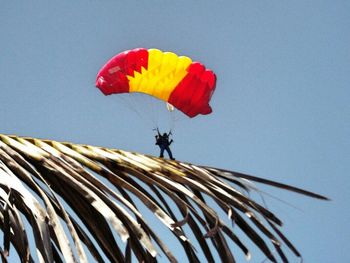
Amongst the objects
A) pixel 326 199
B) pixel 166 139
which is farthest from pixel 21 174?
pixel 166 139

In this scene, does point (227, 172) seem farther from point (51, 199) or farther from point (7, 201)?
point (7, 201)

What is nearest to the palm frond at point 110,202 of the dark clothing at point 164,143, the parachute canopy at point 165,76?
the parachute canopy at point 165,76

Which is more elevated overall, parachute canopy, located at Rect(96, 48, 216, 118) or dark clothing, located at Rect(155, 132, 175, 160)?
parachute canopy, located at Rect(96, 48, 216, 118)

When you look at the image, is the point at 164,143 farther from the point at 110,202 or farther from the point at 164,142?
the point at 110,202

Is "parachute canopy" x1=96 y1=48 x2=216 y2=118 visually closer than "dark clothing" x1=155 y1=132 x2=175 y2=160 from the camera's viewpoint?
Yes

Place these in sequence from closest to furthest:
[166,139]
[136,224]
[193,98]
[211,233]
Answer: [136,224] → [211,233] → [193,98] → [166,139]

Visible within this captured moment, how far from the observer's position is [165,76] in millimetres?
12375

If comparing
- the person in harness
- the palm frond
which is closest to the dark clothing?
the person in harness

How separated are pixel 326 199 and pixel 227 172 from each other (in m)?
0.45

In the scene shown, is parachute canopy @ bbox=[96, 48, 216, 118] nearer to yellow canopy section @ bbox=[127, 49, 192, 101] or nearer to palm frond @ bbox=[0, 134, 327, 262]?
yellow canopy section @ bbox=[127, 49, 192, 101]

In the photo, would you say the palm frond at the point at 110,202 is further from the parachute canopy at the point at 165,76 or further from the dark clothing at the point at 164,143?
the dark clothing at the point at 164,143

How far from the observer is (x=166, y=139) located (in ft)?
48.1

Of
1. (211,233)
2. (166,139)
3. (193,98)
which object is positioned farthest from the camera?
(166,139)

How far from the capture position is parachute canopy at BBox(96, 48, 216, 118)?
1193 centimetres
